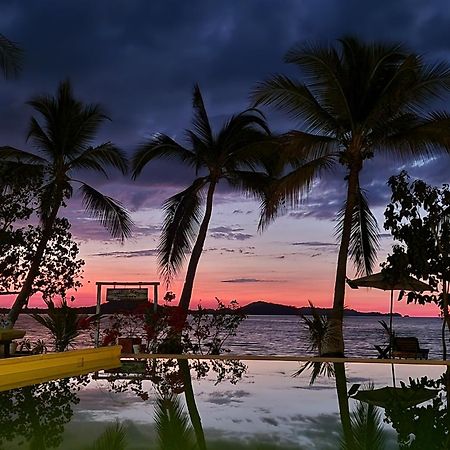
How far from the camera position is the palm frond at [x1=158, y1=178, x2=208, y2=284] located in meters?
13.6

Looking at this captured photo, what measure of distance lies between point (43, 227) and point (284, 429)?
10.5 m

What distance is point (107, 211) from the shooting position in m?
Answer: 15.3

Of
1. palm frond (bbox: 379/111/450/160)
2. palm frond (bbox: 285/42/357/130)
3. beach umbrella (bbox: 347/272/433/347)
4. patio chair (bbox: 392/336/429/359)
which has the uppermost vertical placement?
palm frond (bbox: 285/42/357/130)

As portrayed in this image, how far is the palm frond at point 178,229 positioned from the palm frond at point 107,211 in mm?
1644

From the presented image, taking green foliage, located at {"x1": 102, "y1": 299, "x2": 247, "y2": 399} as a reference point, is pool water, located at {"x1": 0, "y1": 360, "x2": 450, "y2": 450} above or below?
below

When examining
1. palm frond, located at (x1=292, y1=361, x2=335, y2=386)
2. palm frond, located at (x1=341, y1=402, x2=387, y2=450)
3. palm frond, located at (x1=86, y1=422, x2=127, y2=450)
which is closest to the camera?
palm frond, located at (x1=86, y1=422, x2=127, y2=450)

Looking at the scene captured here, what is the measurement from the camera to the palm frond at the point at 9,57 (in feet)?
33.2

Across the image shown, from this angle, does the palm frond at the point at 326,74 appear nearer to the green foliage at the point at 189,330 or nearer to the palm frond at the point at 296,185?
the palm frond at the point at 296,185

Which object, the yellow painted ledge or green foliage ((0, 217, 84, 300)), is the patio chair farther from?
green foliage ((0, 217, 84, 300))

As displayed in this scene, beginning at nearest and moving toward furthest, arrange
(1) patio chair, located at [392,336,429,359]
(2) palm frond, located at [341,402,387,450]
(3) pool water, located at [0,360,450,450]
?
(2) palm frond, located at [341,402,387,450] → (3) pool water, located at [0,360,450,450] → (1) patio chair, located at [392,336,429,359]

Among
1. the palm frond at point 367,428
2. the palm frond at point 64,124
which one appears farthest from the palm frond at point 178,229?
the palm frond at point 367,428

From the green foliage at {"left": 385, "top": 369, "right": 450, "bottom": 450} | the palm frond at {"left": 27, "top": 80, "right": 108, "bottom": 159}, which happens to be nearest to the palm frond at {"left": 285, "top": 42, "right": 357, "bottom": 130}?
the palm frond at {"left": 27, "top": 80, "right": 108, "bottom": 159}

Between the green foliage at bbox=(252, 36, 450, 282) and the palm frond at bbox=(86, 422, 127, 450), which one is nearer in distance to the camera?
the palm frond at bbox=(86, 422, 127, 450)

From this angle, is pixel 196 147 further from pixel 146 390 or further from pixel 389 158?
pixel 146 390
